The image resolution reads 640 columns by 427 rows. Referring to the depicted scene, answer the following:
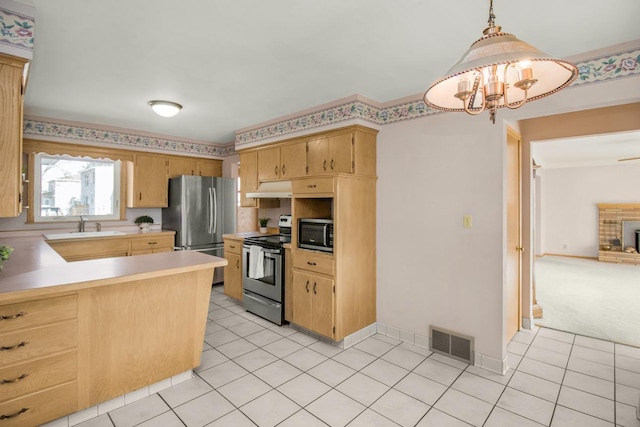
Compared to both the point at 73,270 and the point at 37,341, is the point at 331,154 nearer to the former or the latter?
the point at 73,270

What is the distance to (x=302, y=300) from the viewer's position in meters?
3.37

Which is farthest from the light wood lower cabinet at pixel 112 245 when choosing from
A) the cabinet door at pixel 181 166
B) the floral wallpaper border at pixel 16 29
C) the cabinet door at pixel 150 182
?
the floral wallpaper border at pixel 16 29

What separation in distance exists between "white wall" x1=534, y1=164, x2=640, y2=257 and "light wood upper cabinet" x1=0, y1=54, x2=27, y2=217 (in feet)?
34.3

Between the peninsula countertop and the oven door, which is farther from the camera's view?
the oven door

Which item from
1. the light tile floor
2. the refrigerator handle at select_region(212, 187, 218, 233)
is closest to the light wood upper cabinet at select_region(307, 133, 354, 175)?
the light tile floor

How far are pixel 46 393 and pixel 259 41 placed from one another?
259 centimetres

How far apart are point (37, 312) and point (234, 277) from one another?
266cm

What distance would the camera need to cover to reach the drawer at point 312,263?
3.11 metres

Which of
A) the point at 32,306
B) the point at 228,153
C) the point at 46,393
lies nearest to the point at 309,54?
the point at 32,306

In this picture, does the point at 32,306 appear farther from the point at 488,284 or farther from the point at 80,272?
the point at 488,284

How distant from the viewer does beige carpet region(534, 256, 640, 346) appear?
353cm

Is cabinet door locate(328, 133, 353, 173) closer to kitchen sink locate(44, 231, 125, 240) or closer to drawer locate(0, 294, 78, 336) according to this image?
drawer locate(0, 294, 78, 336)

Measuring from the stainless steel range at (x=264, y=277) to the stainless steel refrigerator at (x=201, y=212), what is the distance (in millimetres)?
1197

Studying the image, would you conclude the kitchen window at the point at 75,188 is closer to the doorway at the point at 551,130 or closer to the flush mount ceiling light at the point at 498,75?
the flush mount ceiling light at the point at 498,75
